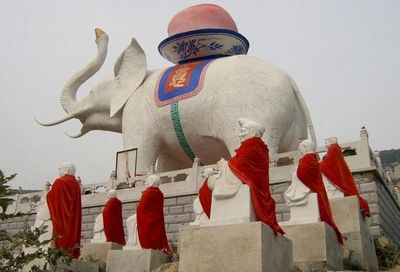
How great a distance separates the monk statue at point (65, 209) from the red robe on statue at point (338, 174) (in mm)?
3546

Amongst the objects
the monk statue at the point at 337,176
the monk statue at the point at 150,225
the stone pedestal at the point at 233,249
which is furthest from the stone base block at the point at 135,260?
the monk statue at the point at 337,176

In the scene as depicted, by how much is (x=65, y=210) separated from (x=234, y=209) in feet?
8.09

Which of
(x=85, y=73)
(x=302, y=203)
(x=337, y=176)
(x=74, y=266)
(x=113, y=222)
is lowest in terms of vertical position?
(x=74, y=266)

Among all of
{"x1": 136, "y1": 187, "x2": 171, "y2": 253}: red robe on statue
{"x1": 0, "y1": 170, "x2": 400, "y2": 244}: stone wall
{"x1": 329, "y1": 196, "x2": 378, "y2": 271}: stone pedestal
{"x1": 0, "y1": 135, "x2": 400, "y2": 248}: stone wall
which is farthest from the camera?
{"x1": 0, "y1": 135, "x2": 400, "y2": 248}: stone wall

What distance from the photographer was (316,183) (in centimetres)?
620

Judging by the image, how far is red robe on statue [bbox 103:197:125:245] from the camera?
27.0 ft

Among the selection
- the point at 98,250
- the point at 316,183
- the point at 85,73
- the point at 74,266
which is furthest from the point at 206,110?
the point at 74,266

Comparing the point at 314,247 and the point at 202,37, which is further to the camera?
the point at 202,37

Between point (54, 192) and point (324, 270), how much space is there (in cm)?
345

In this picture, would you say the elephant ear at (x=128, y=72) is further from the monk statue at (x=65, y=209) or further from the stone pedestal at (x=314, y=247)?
the stone pedestal at (x=314, y=247)

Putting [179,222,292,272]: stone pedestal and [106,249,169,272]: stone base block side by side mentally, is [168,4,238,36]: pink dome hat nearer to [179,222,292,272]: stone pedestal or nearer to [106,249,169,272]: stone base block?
[106,249,169,272]: stone base block

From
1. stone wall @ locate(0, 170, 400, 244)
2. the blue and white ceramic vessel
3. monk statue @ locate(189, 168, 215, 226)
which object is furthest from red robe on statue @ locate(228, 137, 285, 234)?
the blue and white ceramic vessel

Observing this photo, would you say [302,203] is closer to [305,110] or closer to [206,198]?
[206,198]

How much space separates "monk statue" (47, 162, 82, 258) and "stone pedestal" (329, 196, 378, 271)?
138 inches
